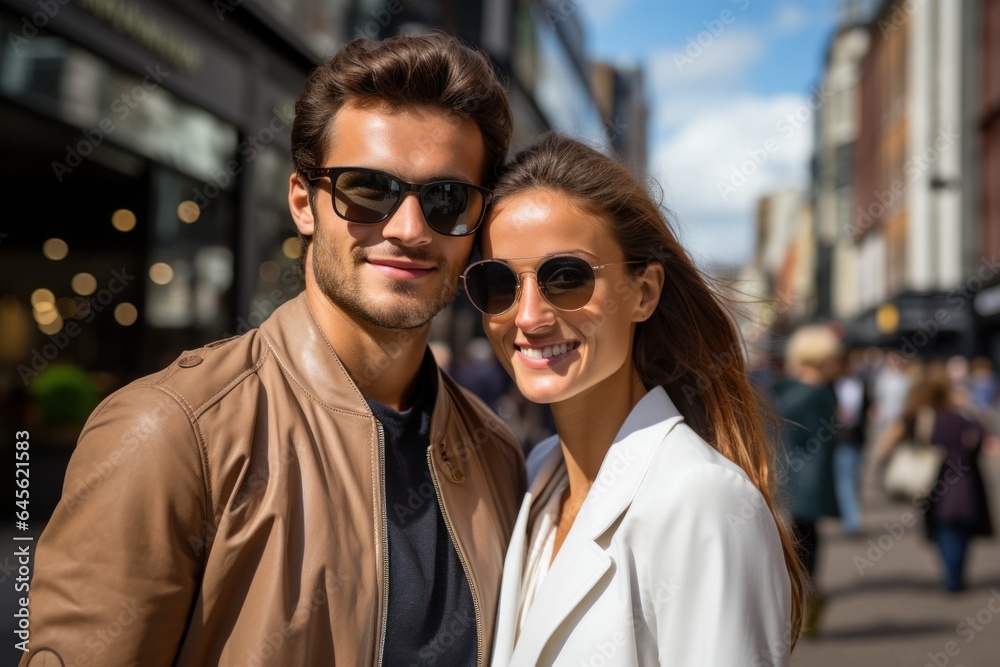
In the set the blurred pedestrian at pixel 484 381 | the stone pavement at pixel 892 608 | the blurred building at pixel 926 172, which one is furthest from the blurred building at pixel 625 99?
the stone pavement at pixel 892 608

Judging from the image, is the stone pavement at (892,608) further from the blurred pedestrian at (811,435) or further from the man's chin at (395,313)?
the man's chin at (395,313)

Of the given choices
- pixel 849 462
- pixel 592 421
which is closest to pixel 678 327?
pixel 592 421

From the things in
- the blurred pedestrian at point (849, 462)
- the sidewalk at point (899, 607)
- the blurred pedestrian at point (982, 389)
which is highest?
the blurred pedestrian at point (982, 389)

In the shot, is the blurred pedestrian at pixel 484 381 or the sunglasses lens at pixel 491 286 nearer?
the sunglasses lens at pixel 491 286

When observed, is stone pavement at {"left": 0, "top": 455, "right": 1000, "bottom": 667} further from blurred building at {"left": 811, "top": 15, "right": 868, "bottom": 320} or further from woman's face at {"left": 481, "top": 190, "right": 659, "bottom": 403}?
blurred building at {"left": 811, "top": 15, "right": 868, "bottom": 320}

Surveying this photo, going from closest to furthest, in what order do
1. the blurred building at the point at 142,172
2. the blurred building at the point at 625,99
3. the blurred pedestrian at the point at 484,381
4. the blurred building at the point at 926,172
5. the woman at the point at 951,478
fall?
the blurred building at the point at 142,172, the woman at the point at 951,478, the blurred pedestrian at the point at 484,381, the blurred building at the point at 926,172, the blurred building at the point at 625,99

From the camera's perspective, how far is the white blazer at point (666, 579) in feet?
6.34

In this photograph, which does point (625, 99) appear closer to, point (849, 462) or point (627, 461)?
point (849, 462)

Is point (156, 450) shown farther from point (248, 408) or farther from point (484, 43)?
point (484, 43)

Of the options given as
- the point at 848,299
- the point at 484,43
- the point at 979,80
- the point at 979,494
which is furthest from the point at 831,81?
the point at 979,494

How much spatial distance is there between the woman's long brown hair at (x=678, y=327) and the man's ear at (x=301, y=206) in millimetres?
507

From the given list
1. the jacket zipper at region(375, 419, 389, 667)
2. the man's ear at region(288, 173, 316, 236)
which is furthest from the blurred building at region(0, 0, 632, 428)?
the jacket zipper at region(375, 419, 389, 667)

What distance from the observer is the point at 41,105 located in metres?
7.14

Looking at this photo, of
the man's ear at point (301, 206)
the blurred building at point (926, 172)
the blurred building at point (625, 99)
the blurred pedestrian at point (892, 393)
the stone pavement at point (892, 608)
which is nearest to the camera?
the man's ear at point (301, 206)
